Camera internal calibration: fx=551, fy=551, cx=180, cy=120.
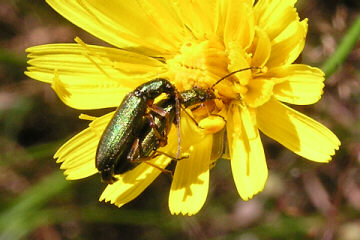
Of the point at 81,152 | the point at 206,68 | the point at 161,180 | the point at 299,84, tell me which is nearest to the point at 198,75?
the point at 206,68

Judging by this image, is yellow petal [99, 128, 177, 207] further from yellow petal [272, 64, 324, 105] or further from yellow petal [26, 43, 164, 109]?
yellow petal [272, 64, 324, 105]

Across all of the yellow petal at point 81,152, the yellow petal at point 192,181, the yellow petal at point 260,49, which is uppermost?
the yellow petal at point 260,49

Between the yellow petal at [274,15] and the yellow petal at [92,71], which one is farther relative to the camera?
the yellow petal at [92,71]

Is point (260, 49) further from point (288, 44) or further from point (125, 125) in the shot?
point (125, 125)

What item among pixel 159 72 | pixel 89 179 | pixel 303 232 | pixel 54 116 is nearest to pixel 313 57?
pixel 303 232

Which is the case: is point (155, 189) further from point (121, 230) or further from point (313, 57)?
point (313, 57)

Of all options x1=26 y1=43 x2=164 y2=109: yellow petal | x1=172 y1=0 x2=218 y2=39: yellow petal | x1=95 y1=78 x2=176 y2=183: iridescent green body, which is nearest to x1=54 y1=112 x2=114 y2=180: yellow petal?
x1=26 y1=43 x2=164 y2=109: yellow petal

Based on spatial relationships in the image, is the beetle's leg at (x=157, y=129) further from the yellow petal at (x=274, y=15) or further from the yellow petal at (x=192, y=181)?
the yellow petal at (x=274, y=15)

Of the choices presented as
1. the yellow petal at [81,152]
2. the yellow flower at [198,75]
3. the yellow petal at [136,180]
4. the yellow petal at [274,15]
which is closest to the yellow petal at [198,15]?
the yellow flower at [198,75]
